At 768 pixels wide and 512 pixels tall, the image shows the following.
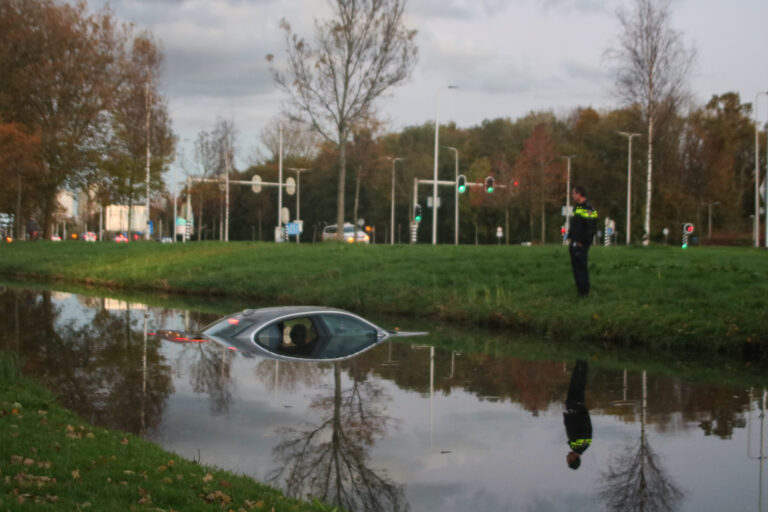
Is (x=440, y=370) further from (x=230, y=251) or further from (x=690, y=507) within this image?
(x=230, y=251)

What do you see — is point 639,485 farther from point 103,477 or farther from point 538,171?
point 538,171

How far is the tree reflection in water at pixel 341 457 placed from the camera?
6.93 m

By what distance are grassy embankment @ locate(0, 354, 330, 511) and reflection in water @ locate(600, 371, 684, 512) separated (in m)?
2.60

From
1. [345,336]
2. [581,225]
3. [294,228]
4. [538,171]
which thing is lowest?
[345,336]

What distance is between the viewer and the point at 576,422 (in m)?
9.67

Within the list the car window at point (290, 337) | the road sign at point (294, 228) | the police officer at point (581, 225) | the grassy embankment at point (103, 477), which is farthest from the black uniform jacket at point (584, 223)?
the road sign at point (294, 228)

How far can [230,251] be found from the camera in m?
36.4

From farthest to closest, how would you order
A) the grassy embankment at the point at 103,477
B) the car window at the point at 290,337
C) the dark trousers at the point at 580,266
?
1. the dark trousers at the point at 580,266
2. the car window at the point at 290,337
3. the grassy embankment at the point at 103,477

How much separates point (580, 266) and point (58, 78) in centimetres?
3827

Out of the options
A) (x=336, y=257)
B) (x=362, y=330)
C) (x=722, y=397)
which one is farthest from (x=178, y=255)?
(x=722, y=397)

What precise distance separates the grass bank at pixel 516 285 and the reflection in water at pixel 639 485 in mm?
7742

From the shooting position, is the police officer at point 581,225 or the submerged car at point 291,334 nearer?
the submerged car at point 291,334

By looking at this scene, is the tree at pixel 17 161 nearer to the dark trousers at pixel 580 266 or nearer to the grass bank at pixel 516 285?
the grass bank at pixel 516 285

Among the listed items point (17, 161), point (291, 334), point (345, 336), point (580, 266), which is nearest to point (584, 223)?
point (580, 266)
